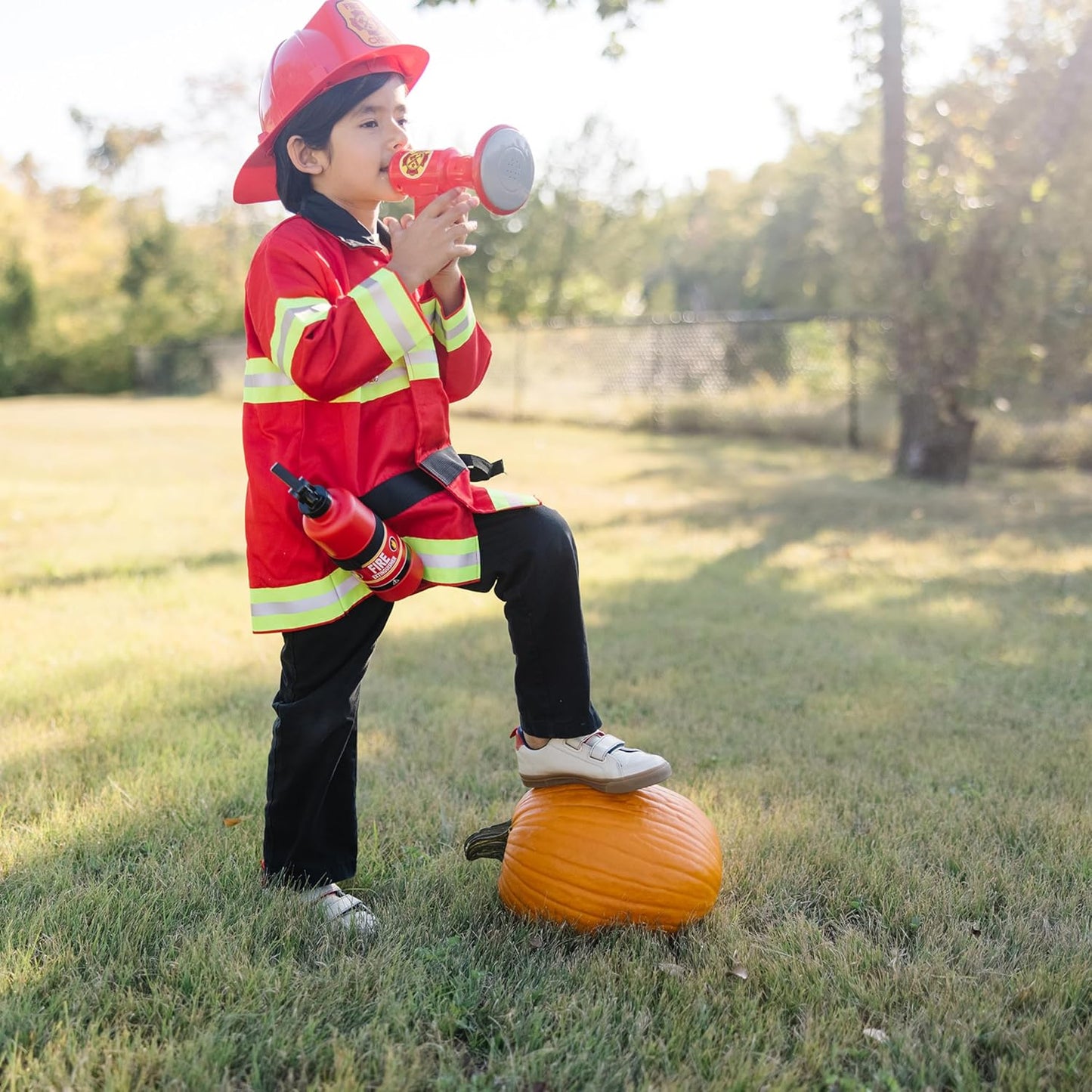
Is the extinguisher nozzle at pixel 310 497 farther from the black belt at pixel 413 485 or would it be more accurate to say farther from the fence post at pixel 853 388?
the fence post at pixel 853 388

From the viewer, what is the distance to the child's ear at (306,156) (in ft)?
8.15

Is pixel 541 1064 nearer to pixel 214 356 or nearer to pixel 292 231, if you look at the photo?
pixel 292 231

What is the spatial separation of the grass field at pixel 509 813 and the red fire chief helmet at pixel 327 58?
1847mm

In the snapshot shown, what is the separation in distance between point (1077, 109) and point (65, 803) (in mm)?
12151

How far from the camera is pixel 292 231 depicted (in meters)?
2.44

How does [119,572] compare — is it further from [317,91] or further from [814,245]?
[814,245]

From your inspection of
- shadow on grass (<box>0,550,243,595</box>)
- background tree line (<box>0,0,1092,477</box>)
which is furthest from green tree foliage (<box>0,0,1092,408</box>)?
shadow on grass (<box>0,550,243,595</box>)

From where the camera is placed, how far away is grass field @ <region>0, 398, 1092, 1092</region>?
2086 mm

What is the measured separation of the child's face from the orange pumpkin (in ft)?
5.00

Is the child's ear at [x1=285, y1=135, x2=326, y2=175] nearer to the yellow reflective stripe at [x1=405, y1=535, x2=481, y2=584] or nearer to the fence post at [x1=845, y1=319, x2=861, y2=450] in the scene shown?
the yellow reflective stripe at [x1=405, y1=535, x2=481, y2=584]

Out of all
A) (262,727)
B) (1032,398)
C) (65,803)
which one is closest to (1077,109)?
(1032,398)

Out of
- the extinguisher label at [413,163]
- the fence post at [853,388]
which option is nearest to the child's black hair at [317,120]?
the extinguisher label at [413,163]

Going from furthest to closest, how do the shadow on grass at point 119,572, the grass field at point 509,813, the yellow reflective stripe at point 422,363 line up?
1. the shadow on grass at point 119,572
2. the yellow reflective stripe at point 422,363
3. the grass field at point 509,813

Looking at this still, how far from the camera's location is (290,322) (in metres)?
2.27
